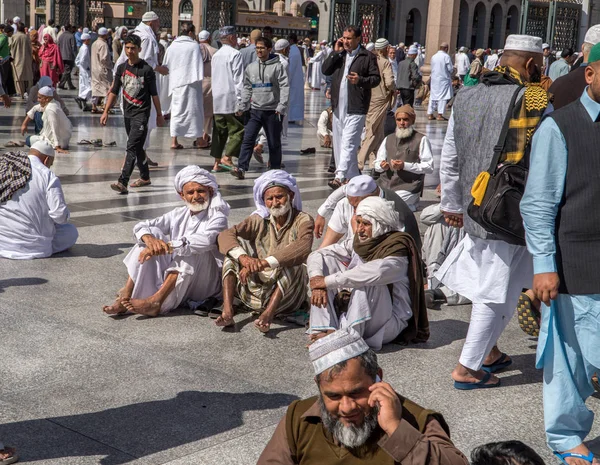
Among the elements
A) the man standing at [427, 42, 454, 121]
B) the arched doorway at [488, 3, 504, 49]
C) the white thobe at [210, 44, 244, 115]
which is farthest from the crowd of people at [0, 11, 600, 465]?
the arched doorway at [488, 3, 504, 49]

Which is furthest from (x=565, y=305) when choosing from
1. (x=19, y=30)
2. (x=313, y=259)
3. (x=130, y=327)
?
(x=19, y=30)

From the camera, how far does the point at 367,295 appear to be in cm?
545

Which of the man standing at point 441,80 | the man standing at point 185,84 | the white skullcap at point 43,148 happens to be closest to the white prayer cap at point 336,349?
the white skullcap at point 43,148

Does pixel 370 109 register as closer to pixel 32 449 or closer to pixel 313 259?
pixel 313 259

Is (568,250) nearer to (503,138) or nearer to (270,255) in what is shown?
(503,138)

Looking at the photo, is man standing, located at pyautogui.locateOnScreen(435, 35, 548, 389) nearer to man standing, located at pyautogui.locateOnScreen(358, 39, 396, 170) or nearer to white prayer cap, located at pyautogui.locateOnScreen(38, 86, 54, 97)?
Result: man standing, located at pyautogui.locateOnScreen(358, 39, 396, 170)

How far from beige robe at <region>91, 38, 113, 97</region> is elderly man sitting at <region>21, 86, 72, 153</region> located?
523cm

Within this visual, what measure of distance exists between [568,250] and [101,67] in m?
15.2

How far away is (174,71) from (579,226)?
10009mm

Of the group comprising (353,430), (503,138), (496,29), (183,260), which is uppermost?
(496,29)

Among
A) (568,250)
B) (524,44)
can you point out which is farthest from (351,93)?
(568,250)

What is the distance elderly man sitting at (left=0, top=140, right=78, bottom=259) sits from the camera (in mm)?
7191

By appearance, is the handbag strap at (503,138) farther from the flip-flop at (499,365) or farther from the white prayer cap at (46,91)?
the white prayer cap at (46,91)

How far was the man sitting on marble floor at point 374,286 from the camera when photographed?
5379mm
